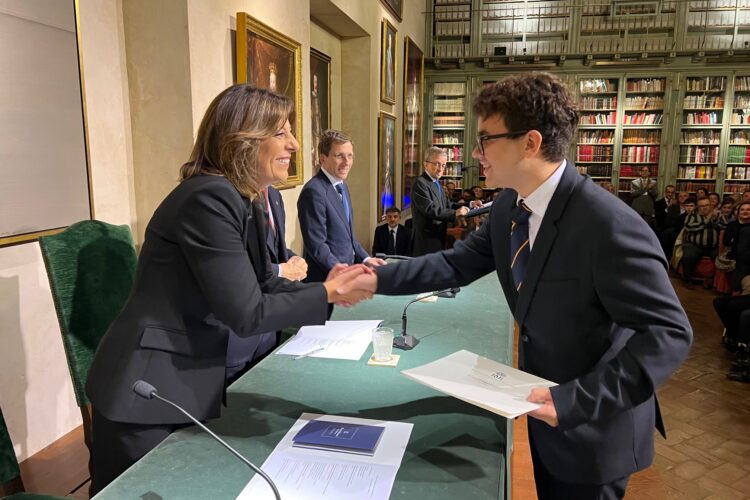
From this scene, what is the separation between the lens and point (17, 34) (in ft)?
7.77

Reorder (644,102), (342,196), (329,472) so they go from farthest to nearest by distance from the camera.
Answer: (644,102), (342,196), (329,472)

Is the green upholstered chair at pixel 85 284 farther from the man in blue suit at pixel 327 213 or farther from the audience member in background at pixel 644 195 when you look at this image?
the audience member in background at pixel 644 195

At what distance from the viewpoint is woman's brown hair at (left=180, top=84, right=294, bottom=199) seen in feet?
4.81

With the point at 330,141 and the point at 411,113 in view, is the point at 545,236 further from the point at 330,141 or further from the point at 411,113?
the point at 411,113

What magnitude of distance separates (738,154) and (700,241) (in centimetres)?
402

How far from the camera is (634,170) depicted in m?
10.8

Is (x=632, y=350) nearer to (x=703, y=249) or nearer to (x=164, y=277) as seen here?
(x=164, y=277)

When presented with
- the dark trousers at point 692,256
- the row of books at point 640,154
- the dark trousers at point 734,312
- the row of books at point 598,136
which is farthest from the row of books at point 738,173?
the dark trousers at point 734,312

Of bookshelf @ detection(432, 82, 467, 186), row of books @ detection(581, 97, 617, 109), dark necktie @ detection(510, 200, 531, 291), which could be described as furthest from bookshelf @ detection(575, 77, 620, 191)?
dark necktie @ detection(510, 200, 531, 291)

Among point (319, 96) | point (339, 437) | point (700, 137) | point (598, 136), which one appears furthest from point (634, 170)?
point (339, 437)

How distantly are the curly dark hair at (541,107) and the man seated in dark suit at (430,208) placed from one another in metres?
4.24

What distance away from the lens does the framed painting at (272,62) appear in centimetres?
353

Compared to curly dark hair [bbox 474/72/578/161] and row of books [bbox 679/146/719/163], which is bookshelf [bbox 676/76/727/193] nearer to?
row of books [bbox 679/146/719/163]

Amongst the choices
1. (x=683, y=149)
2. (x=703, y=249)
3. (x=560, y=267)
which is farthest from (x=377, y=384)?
(x=683, y=149)
